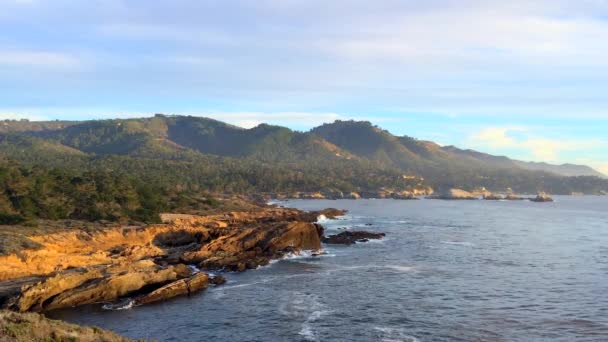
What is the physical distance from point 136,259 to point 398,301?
32.5 meters

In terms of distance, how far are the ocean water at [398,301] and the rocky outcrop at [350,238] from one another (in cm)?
708

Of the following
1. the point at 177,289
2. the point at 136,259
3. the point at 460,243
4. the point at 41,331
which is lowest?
the point at 177,289

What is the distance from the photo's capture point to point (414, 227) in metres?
115

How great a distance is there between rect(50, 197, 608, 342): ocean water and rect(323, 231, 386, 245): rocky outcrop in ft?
23.2

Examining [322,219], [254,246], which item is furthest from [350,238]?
[322,219]

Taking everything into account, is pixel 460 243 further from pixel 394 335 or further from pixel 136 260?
pixel 394 335

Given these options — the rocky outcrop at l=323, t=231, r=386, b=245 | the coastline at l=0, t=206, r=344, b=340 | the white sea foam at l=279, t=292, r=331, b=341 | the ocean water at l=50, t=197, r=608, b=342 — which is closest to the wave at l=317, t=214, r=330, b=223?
the rocky outcrop at l=323, t=231, r=386, b=245

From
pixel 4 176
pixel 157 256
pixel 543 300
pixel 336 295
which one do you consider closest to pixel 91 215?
pixel 4 176

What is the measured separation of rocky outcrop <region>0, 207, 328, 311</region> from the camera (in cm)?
4600

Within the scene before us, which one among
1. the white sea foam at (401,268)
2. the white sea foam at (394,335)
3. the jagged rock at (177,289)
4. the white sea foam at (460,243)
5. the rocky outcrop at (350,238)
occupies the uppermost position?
the white sea foam at (460,243)

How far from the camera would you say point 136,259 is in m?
61.8

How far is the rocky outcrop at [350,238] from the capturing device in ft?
287

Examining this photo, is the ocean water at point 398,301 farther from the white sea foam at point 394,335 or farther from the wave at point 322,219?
the wave at point 322,219

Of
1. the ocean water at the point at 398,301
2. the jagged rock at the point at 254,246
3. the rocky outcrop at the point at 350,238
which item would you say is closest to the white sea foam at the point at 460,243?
the ocean water at the point at 398,301
